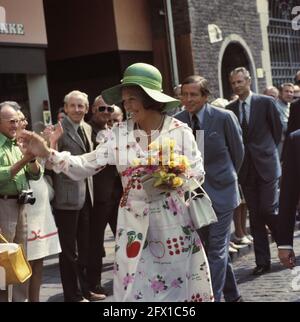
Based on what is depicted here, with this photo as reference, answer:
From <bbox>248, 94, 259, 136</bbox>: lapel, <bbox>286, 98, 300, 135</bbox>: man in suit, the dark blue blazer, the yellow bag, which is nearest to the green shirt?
the yellow bag

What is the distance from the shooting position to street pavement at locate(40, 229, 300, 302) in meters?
6.18

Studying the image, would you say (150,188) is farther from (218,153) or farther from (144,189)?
(218,153)

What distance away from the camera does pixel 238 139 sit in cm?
590

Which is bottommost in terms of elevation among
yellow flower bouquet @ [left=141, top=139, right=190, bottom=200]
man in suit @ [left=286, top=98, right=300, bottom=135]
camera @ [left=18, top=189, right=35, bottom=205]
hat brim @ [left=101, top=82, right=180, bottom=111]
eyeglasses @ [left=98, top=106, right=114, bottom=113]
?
camera @ [left=18, top=189, right=35, bottom=205]

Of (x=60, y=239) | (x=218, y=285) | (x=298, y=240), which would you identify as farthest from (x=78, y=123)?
(x=298, y=240)

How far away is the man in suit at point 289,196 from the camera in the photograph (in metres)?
3.80

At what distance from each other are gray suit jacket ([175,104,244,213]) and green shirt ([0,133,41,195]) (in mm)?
1441

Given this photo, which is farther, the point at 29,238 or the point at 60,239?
the point at 60,239

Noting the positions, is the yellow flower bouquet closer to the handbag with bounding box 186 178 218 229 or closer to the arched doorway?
the handbag with bounding box 186 178 218 229

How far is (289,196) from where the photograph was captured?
3.82m
